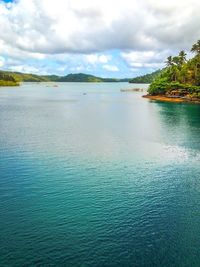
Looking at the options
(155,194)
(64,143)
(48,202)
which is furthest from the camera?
(64,143)

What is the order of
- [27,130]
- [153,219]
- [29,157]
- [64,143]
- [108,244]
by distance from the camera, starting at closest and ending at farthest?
1. [108,244]
2. [153,219]
3. [29,157]
4. [64,143]
5. [27,130]

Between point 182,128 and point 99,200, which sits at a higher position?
point 182,128

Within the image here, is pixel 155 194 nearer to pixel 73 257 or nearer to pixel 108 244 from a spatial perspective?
pixel 108 244

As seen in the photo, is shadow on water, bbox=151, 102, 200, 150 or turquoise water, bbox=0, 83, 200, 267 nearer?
turquoise water, bbox=0, 83, 200, 267

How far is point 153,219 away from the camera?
4078 centimetres

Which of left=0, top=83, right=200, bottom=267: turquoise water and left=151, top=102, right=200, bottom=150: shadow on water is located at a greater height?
left=151, top=102, right=200, bottom=150: shadow on water

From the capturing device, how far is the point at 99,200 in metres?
46.6

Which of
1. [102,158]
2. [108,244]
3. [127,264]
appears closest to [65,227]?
[108,244]

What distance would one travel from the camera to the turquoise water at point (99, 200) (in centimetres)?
3350

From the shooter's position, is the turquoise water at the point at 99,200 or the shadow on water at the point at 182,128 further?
the shadow on water at the point at 182,128

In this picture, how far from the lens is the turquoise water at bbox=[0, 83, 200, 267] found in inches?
1319

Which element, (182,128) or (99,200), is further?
(182,128)

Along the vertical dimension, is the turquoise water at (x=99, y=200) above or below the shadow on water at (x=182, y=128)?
below

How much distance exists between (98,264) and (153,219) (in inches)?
467
